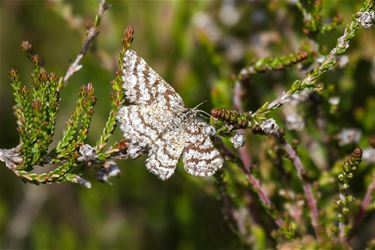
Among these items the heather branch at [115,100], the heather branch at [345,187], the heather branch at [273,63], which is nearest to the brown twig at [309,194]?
the heather branch at [345,187]

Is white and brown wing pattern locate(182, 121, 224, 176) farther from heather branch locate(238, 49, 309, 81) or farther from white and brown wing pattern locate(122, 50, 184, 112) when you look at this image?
heather branch locate(238, 49, 309, 81)

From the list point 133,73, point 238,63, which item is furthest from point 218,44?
point 133,73

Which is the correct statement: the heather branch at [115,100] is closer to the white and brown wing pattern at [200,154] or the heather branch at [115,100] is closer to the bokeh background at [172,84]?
the white and brown wing pattern at [200,154]

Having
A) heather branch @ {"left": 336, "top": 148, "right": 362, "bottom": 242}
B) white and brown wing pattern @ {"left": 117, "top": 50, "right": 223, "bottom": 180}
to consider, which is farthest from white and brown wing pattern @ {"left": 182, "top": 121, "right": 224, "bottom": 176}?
heather branch @ {"left": 336, "top": 148, "right": 362, "bottom": 242}

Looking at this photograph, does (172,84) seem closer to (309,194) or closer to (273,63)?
(273,63)

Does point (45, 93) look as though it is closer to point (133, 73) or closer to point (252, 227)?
point (133, 73)

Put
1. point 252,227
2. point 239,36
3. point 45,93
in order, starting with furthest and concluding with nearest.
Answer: point 239,36, point 252,227, point 45,93
